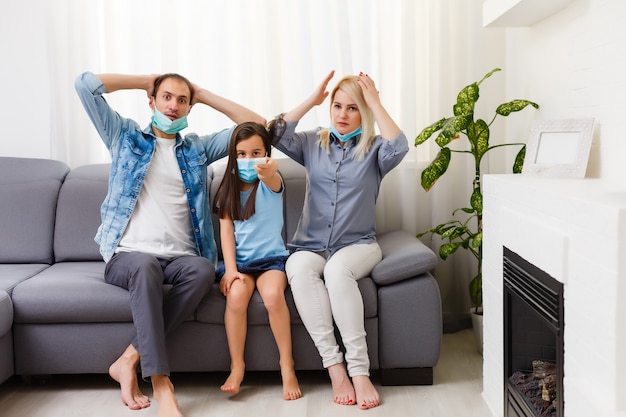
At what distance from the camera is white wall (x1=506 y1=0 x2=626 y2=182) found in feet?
7.07

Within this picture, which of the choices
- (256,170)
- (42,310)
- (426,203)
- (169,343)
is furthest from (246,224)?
(426,203)

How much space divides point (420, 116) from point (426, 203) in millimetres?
424

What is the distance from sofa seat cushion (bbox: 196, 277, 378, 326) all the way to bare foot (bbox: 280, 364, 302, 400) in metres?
0.18

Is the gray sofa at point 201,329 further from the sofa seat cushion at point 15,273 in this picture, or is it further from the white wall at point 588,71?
the white wall at point 588,71

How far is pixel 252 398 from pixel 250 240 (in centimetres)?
61

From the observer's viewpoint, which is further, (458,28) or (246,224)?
(458,28)

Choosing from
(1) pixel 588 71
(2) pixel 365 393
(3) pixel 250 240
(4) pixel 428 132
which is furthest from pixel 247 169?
(1) pixel 588 71

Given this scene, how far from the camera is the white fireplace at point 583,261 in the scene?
1523 millimetres

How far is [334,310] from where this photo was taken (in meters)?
2.67

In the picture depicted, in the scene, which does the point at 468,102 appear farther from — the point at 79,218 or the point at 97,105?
the point at 79,218

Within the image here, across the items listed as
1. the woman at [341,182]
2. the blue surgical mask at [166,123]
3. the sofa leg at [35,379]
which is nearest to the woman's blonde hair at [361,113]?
the woman at [341,182]

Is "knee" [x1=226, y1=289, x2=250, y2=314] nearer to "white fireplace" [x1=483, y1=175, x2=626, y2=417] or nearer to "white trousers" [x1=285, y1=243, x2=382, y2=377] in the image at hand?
"white trousers" [x1=285, y1=243, x2=382, y2=377]

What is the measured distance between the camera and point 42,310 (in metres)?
2.71

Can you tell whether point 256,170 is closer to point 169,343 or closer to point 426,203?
point 169,343
